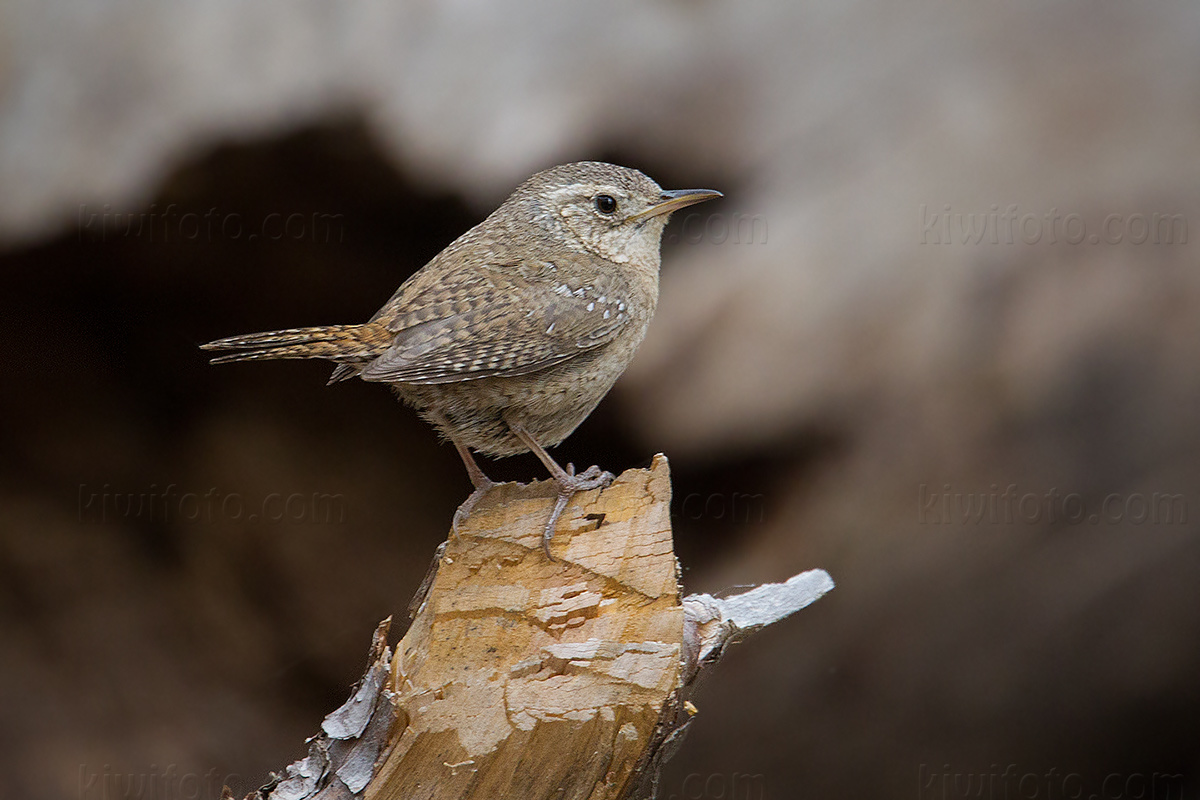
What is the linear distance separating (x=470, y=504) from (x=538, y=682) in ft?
2.13

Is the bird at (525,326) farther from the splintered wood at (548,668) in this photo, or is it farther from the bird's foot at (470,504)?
the splintered wood at (548,668)

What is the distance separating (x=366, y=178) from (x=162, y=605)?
2.78m

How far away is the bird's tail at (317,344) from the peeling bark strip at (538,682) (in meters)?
0.70

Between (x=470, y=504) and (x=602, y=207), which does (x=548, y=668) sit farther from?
(x=602, y=207)

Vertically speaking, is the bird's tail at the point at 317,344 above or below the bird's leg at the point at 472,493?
above

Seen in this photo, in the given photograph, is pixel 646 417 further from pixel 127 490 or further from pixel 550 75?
pixel 127 490

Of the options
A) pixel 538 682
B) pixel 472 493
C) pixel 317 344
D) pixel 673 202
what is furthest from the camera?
pixel 673 202

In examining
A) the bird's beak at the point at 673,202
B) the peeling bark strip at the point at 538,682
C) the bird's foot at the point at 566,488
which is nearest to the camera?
the peeling bark strip at the point at 538,682

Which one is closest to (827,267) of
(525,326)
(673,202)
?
(673,202)

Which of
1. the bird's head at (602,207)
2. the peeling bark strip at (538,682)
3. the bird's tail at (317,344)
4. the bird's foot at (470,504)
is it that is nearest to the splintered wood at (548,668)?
the peeling bark strip at (538,682)

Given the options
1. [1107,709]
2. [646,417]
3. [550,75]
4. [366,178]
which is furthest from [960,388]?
[366,178]

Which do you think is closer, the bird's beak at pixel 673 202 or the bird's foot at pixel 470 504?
the bird's foot at pixel 470 504

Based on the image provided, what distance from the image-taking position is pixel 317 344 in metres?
3.14

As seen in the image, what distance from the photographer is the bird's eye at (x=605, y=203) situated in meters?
3.92
